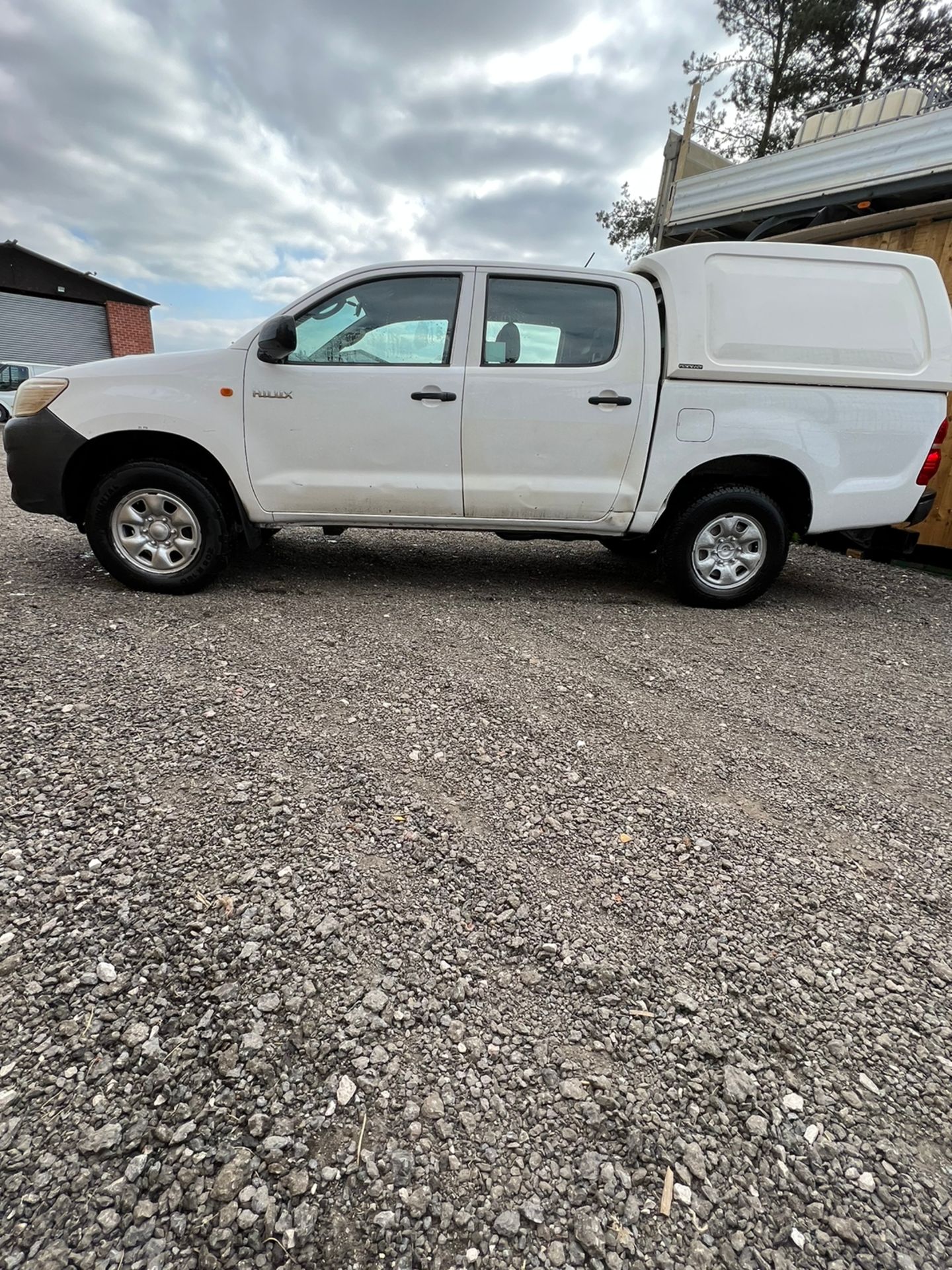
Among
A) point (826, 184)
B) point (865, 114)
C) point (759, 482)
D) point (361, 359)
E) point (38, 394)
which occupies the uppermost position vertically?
point (865, 114)

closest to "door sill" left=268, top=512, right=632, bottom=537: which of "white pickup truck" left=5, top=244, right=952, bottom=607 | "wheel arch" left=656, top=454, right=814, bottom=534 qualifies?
"white pickup truck" left=5, top=244, right=952, bottom=607

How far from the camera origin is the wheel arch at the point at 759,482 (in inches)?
163

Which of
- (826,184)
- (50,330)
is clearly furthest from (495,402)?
(50,330)

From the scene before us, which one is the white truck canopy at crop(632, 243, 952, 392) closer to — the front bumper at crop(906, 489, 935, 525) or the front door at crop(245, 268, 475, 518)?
the front bumper at crop(906, 489, 935, 525)

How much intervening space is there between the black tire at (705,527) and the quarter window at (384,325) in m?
1.88

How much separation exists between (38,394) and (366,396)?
Result: 6.27 feet

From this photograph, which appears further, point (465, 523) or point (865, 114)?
point (865, 114)

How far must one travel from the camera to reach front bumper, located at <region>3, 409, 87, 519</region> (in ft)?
12.3

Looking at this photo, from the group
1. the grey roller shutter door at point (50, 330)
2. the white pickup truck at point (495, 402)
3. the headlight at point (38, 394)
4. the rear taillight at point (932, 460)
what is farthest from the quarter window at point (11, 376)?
the rear taillight at point (932, 460)

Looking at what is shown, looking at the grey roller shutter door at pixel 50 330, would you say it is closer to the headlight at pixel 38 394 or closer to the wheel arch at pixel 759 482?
the headlight at pixel 38 394

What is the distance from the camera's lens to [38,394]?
375 centimetres

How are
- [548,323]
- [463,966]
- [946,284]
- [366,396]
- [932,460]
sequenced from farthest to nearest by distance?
[946,284], [932,460], [548,323], [366,396], [463,966]

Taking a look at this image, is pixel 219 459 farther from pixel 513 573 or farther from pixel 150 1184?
pixel 150 1184

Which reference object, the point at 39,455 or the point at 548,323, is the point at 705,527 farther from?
the point at 39,455
